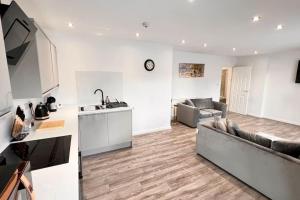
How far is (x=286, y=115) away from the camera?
5441 mm

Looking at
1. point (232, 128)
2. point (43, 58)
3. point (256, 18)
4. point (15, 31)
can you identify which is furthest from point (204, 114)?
point (15, 31)

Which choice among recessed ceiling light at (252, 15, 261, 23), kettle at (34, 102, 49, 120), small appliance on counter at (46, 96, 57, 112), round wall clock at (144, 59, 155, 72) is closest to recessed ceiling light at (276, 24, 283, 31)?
recessed ceiling light at (252, 15, 261, 23)

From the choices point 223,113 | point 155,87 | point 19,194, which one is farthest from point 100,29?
point 223,113

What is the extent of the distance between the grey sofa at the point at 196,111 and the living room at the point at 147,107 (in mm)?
45

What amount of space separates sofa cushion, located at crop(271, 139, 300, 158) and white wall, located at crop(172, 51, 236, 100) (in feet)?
12.1

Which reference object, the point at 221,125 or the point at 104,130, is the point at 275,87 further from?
the point at 104,130

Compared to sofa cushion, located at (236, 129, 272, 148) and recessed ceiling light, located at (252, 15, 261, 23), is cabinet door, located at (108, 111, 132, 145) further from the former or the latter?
recessed ceiling light, located at (252, 15, 261, 23)

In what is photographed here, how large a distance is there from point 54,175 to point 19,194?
53 centimetres

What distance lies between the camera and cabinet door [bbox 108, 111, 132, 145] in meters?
3.28

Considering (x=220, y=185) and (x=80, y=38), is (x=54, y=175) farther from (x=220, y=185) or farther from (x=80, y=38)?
(x=80, y=38)

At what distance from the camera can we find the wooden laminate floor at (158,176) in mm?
2176

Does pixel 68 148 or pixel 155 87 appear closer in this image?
pixel 68 148

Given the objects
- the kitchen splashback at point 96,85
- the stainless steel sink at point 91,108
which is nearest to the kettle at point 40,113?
the stainless steel sink at point 91,108

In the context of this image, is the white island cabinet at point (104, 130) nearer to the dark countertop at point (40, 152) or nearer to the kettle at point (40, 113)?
the kettle at point (40, 113)
